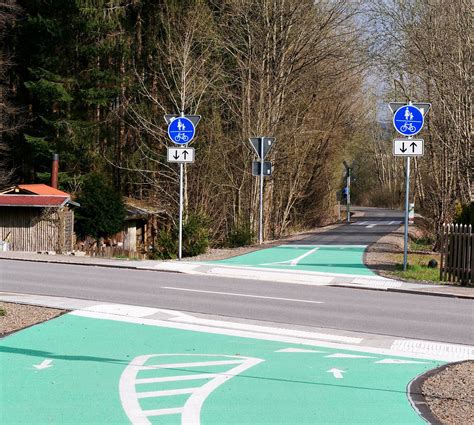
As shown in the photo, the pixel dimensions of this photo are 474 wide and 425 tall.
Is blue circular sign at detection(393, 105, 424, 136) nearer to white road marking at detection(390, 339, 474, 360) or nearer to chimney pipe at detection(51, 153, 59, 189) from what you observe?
white road marking at detection(390, 339, 474, 360)

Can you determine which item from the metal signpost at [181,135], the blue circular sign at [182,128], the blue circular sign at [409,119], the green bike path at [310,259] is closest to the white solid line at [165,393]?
the green bike path at [310,259]

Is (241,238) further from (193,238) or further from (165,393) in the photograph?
(165,393)

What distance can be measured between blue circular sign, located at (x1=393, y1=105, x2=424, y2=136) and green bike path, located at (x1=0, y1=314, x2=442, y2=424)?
31.0 feet

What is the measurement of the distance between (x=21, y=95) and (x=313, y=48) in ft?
61.7

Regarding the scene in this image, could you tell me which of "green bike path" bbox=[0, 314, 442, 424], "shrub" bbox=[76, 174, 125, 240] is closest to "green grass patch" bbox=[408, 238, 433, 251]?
"shrub" bbox=[76, 174, 125, 240]

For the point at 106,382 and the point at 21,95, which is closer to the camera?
the point at 106,382

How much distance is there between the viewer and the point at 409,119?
1845 cm

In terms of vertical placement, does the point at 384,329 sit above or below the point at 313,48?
below

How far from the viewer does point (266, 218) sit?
1451 inches

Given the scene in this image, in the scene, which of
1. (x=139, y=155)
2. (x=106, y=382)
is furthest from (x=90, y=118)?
(x=106, y=382)

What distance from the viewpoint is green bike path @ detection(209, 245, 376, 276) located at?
65.1ft

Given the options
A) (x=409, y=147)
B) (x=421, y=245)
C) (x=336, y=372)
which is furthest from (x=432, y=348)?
(x=421, y=245)

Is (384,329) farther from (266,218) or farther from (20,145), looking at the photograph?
(20,145)

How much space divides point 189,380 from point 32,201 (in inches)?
970
